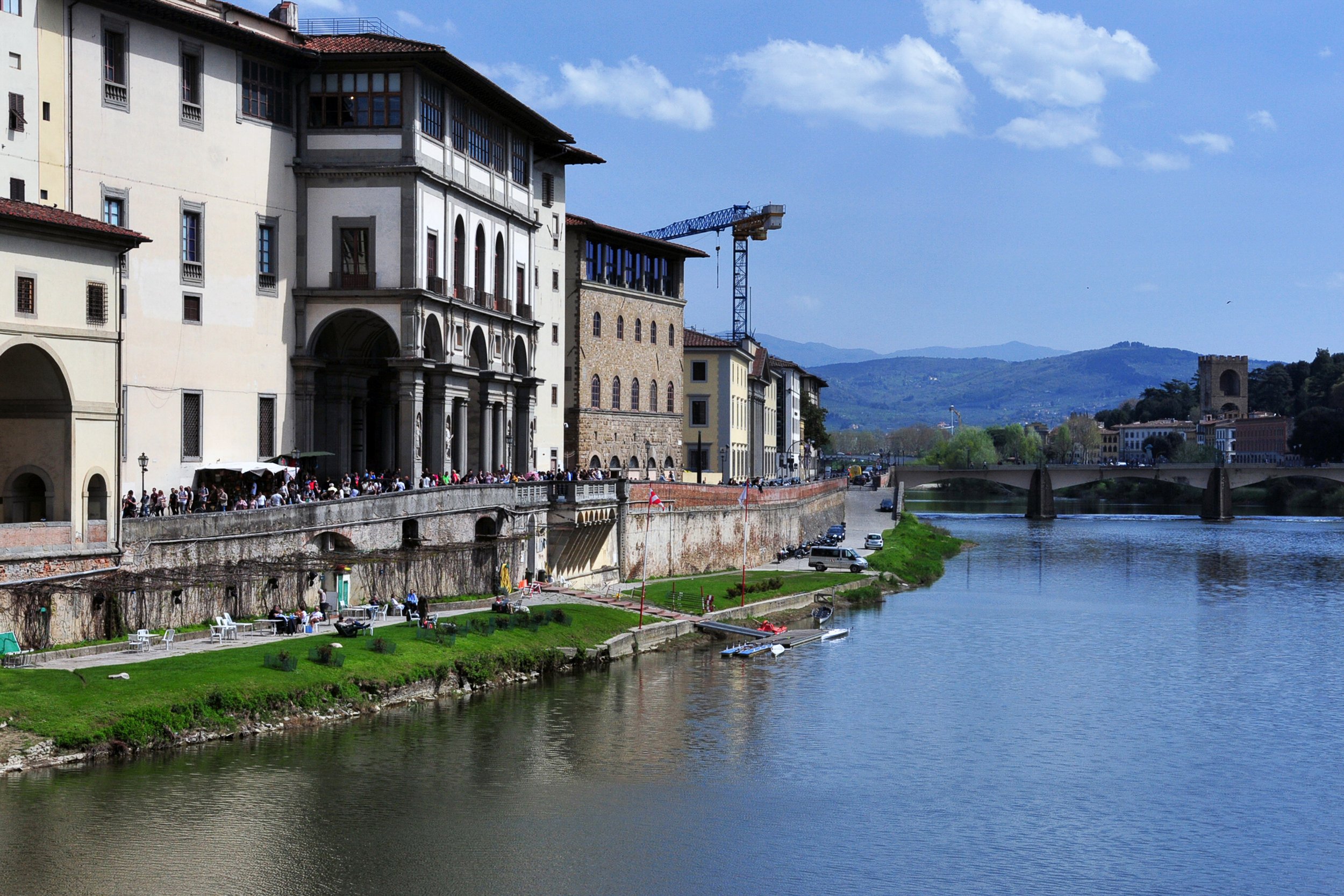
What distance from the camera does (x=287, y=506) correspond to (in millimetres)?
46000

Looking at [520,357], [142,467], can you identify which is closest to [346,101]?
[142,467]

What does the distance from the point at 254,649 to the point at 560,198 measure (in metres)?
44.4

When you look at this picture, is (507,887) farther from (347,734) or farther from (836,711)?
(836,711)

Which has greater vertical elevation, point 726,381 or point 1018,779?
point 726,381

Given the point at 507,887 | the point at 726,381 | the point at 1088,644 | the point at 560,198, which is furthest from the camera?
the point at 726,381

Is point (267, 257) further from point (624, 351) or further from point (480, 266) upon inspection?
point (624, 351)

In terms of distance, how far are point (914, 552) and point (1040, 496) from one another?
203ft

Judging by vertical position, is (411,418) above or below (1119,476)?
above

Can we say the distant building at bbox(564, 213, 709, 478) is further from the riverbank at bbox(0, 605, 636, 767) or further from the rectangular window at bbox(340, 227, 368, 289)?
the riverbank at bbox(0, 605, 636, 767)

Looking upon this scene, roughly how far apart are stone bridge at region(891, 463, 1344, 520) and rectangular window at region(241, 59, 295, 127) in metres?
109

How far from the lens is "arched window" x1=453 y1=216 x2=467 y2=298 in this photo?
207 feet

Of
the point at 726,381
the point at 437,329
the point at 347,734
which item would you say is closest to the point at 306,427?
the point at 437,329

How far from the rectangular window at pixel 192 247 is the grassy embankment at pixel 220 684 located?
49.6ft

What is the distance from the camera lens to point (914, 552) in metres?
103
